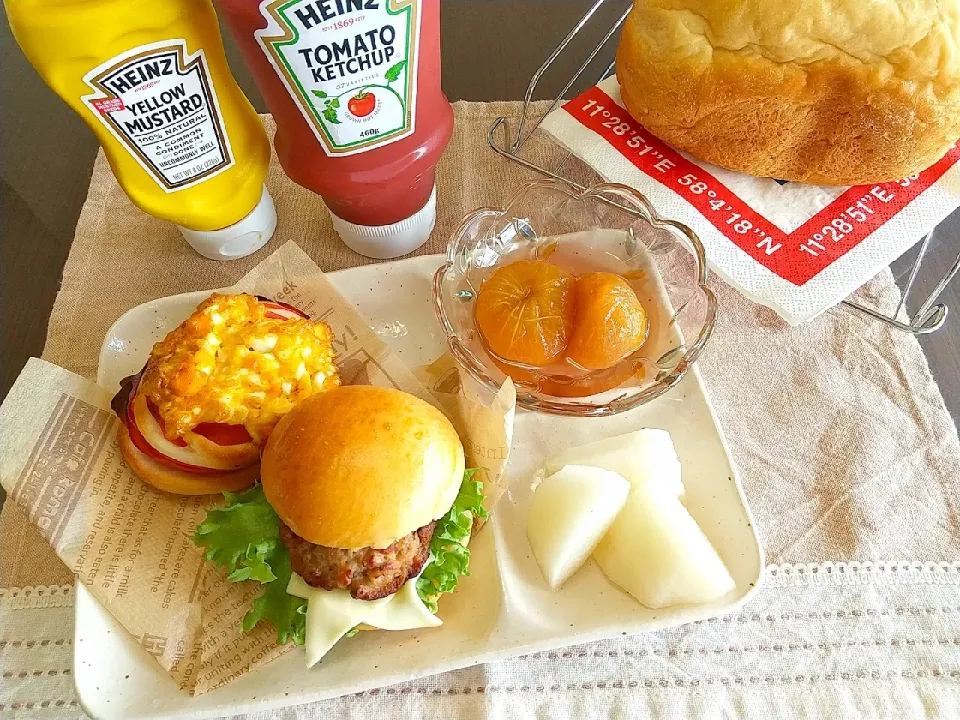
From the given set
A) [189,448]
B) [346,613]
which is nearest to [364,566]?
[346,613]

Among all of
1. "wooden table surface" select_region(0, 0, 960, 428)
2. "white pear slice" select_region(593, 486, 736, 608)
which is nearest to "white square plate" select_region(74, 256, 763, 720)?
"white pear slice" select_region(593, 486, 736, 608)

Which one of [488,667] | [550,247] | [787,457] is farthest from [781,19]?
[488,667]

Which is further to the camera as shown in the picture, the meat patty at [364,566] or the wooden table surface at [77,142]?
the wooden table surface at [77,142]

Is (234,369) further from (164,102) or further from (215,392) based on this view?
(164,102)

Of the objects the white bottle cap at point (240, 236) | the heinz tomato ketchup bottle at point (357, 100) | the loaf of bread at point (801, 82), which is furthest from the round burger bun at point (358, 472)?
the loaf of bread at point (801, 82)

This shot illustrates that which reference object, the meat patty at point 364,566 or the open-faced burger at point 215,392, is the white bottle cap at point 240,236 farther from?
the meat patty at point 364,566

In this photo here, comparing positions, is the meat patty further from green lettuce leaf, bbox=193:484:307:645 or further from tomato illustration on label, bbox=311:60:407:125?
tomato illustration on label, bbox=311:60:407:125
